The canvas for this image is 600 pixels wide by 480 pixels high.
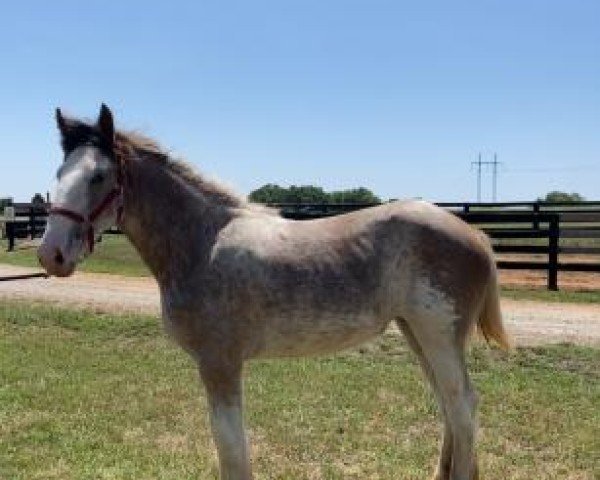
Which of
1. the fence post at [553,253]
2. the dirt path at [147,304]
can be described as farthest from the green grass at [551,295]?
the dirt path at [147,304]

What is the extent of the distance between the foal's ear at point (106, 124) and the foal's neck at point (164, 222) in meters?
0.19

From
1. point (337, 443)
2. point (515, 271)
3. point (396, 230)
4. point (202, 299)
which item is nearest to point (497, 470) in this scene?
point (337, 443)

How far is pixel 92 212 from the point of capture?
442cm

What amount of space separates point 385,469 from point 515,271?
13422mm

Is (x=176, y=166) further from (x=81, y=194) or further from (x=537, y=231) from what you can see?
(x=537, y=231)

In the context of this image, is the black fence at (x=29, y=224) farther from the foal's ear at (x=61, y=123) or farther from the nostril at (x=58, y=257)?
the nostril at (x=58, y=257)

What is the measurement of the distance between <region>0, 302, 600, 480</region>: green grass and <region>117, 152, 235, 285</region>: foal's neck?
1811 mm

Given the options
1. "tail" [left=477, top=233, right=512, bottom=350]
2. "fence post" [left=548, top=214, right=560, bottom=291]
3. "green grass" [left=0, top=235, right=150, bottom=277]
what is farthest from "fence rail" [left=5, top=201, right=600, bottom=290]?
"tail" [left=477, top=233, right=512, bottom=350]

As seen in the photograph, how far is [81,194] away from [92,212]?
12cm

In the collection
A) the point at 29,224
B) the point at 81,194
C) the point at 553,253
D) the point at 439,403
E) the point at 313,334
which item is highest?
the point at 81,194

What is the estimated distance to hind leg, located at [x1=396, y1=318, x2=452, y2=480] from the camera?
502 cm

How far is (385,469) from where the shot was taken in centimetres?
582

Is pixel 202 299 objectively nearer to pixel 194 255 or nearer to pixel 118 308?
pixel 194 255

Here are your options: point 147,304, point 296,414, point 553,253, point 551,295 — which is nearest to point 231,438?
point 296,414
